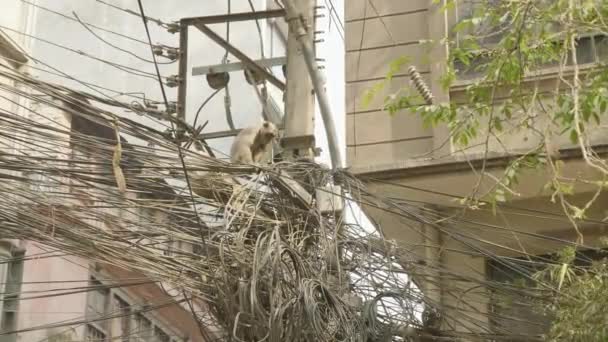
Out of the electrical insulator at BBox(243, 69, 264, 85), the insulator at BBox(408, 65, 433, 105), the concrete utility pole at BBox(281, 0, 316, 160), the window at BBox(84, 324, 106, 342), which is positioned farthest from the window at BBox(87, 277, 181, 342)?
the concrete utility pole at BBox(281, 0, 316, 160)

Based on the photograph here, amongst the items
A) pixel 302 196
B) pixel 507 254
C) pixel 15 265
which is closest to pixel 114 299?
pixel 15 265

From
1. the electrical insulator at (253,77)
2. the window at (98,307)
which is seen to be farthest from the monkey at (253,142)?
the window at (98,307)

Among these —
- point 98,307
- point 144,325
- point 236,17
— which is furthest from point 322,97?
point 144,325

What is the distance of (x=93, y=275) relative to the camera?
1011 centimetres

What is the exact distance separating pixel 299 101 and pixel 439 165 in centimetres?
202

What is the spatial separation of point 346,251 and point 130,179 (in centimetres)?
144

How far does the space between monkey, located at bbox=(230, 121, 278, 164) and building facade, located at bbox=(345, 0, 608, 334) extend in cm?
100

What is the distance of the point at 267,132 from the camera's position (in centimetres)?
746

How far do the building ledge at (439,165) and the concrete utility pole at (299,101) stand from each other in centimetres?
157

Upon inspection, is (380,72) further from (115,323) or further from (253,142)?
(115,323)

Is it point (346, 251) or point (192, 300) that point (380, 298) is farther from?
point (192, 300)

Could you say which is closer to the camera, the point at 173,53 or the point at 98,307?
the point at 173,53

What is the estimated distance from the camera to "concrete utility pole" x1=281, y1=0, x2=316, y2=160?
6.63 metres

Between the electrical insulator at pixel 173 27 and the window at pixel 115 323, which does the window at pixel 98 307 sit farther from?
the electrical insulator at pixel 173 27
